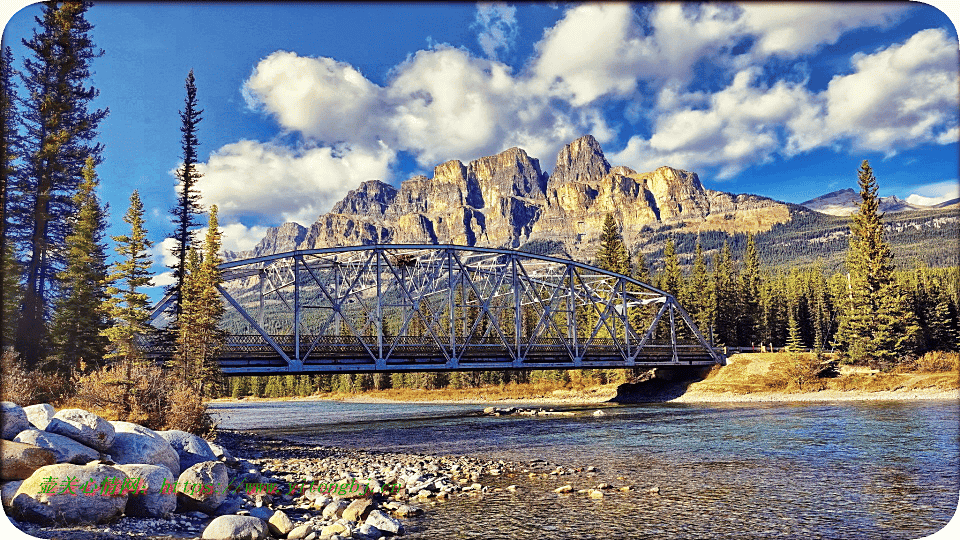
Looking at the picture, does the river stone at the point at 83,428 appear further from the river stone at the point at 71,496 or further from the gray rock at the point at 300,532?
the gray rock at the point at 300,532

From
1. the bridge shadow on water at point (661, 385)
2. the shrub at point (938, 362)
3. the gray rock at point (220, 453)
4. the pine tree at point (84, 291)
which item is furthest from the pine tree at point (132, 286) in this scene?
the shrub at point (938, 362)

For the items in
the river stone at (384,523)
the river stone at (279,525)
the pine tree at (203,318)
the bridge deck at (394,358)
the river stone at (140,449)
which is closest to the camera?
the river stone at (279,525)

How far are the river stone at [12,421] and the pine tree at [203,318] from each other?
21350 millimetres

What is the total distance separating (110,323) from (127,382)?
16585mm

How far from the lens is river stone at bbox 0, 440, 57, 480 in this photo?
1059 centimetres

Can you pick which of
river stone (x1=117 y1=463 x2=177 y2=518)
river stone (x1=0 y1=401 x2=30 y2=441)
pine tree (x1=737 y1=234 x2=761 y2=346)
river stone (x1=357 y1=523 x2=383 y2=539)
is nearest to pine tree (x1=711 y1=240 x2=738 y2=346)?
pine tree (x1=737 y1=234 x2=761 y2=346)

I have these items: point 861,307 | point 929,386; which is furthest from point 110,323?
point 861,307

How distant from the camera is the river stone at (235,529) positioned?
1102 cm

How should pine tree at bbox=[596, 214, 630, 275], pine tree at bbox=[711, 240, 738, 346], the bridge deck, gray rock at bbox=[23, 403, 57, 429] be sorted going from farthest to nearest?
pine tree at bbox=[596, 214, 630, 275]
pine tree at bbox=[711, 240, 738, 346]
the bridge deck
gray rock at bbox=[23, 403, 57, 429]

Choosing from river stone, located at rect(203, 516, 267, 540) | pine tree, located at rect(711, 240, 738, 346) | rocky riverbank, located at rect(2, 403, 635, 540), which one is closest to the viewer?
rocky riverbank, located at rect(2, 403, 635, 540)

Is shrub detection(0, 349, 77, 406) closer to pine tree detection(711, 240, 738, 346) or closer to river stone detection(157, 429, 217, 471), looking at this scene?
river stone detection(157, 429, 217, 471)

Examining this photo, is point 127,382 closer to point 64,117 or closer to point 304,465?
point 304,465

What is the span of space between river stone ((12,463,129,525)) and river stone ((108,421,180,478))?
264cm

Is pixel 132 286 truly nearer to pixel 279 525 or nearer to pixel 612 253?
pixel 279 525
